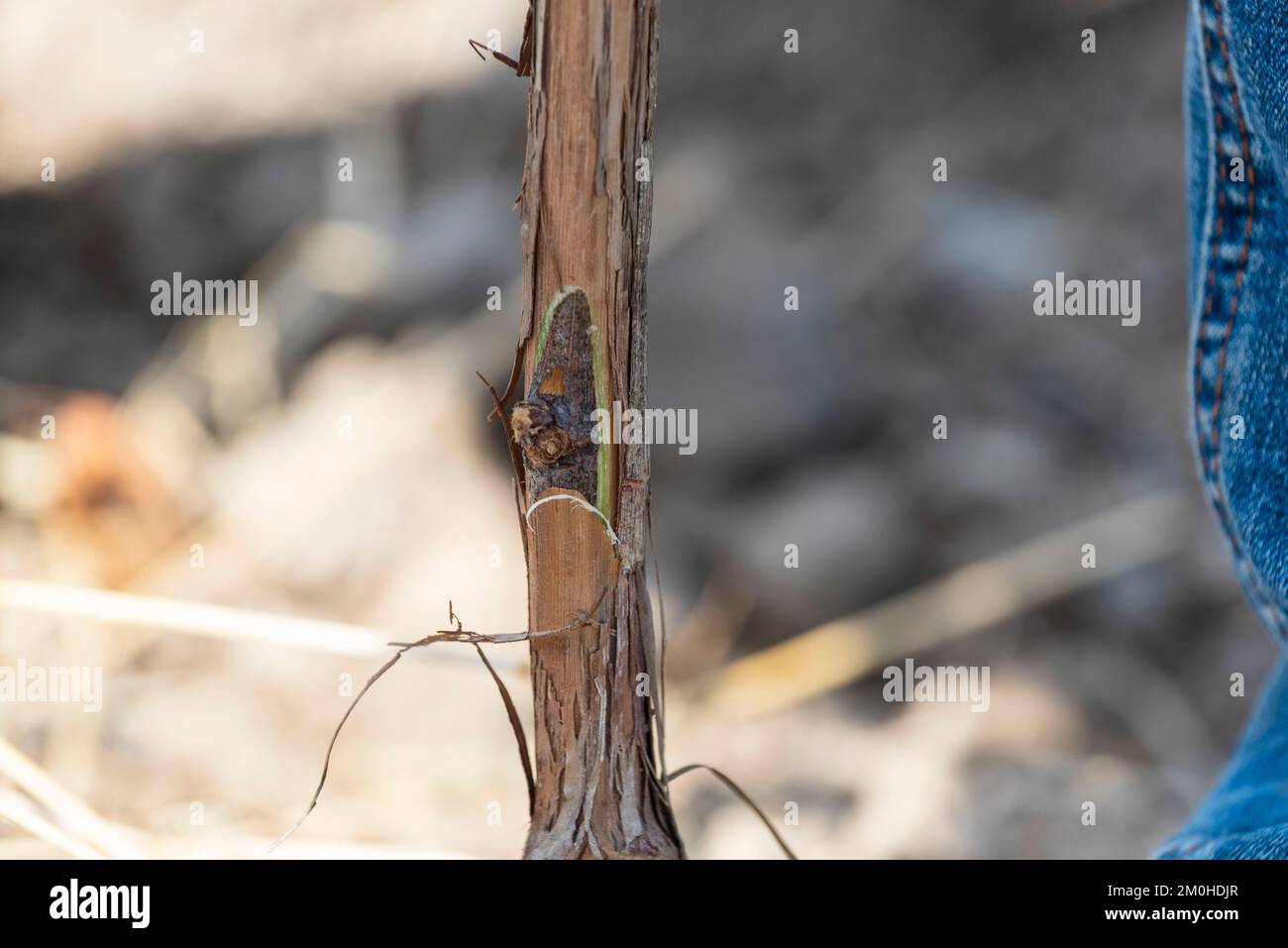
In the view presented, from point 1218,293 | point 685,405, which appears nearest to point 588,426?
point 1218,293

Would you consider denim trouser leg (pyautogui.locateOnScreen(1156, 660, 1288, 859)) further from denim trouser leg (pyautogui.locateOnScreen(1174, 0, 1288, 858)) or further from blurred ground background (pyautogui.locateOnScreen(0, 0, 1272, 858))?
blurred ground background (pyautogui.locateOnScreen(0, 0, 1272, 858))

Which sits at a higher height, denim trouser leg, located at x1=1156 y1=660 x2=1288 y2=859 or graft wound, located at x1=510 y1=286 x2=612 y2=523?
graft wound, located at x1=510 y1=286 x2=612 y2=523

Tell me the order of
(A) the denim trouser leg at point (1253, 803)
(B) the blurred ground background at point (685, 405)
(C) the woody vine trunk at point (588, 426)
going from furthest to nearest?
(B) the blurred ground background at point (685, 405), (A) the denim trouser leg at point (1253, 803), (C) the woody vine trunk at point (588, 426)

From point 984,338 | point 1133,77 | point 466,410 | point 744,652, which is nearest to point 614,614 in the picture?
point 744,652

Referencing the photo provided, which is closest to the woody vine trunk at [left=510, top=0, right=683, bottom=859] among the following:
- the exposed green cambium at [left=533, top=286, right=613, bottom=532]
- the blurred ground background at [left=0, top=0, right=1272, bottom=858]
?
the exposed green cambium at [left=533, top=286, right=613, bottom=532]

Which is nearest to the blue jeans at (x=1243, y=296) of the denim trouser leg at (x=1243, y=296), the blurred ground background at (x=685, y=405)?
the denim trouser leg at (x=1243, y=296)

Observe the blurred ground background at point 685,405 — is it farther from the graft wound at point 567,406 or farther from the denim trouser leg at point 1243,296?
the graft wound at point 567,406
